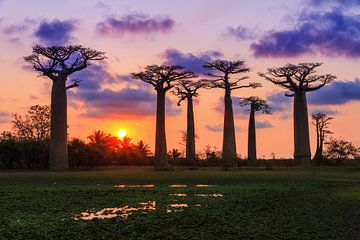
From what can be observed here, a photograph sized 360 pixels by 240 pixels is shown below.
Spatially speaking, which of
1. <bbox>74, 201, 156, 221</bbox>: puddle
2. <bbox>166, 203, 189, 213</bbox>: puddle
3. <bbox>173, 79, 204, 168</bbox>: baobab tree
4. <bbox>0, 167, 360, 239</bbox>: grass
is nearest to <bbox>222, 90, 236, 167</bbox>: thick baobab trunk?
<bbox>173, 79, 204, 168</bbox>: baobab tree

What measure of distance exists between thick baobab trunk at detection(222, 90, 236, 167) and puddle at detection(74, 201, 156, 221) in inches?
1505

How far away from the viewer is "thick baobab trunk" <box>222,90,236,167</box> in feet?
172

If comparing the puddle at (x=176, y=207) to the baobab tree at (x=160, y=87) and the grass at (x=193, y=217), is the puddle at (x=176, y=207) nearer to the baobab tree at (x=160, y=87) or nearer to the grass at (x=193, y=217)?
the grass at (x=193, y=217)

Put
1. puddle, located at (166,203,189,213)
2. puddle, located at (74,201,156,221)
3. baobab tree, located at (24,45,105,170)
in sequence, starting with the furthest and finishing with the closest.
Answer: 1. baobab tree, located at (24,45,105,170)
2. puddle, located at (166,203,189,213)
3. puddle, located at (74,201,156,221)

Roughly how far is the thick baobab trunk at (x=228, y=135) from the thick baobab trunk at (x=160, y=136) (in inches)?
402

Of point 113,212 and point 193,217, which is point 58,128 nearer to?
point 113,212

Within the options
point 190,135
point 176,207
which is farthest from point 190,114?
point 176,207

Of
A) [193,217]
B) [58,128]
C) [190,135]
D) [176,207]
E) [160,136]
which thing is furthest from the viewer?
[190,135]

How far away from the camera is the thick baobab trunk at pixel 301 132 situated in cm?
5084

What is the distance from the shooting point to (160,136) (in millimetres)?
44125

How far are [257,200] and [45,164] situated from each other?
34501 millimetres

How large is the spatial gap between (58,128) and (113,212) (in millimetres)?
30908

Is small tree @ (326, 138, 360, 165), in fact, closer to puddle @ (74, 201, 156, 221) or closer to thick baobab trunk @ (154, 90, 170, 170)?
thick baobab trunk @ (154, 90, 170, 170)

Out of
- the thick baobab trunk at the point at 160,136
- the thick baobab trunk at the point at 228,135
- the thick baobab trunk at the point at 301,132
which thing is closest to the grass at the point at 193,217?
the thick baobab trunk at the point at 160,136
